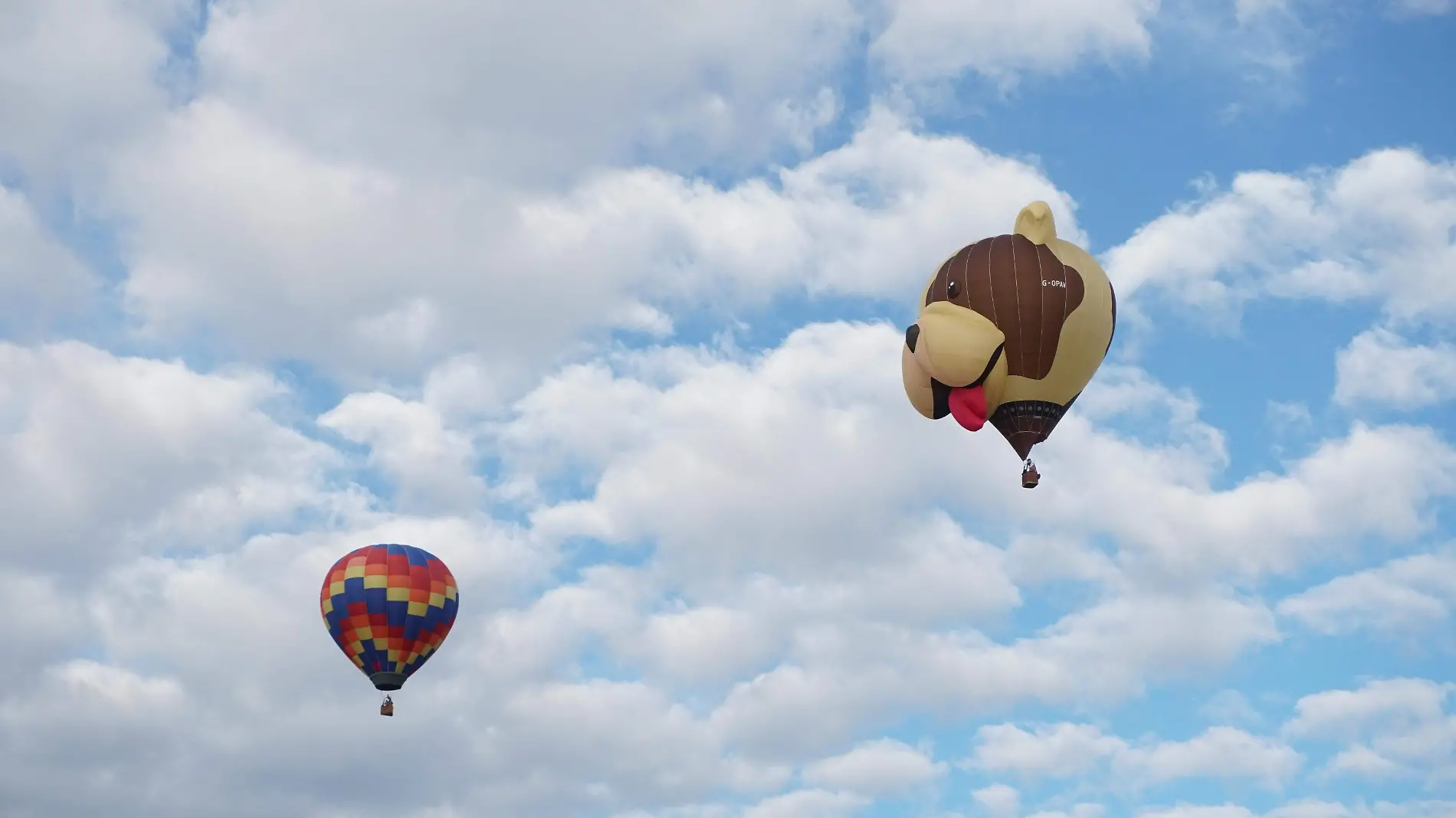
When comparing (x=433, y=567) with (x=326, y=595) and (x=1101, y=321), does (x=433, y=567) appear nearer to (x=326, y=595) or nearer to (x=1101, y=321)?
(x=326, y=595)

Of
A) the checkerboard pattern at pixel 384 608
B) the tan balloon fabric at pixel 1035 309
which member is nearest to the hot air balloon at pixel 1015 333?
the tan balloon fabric at pixel 1035 309

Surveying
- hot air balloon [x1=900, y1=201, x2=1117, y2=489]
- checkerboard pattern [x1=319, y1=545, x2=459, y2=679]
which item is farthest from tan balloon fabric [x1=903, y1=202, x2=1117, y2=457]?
checkerboard pattern [x1=319, y1=545, x2=459, y2=679]

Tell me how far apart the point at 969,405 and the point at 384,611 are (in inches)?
786

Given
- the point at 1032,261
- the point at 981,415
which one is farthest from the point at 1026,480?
the point at 1032,261

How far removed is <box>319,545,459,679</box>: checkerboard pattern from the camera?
59.8m

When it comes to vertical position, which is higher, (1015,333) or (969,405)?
(1015,333)

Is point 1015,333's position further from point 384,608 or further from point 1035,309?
point 384,608

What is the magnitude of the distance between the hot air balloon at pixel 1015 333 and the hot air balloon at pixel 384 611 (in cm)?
1779

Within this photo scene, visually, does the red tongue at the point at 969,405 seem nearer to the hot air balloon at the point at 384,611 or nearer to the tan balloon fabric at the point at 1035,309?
the tan balloon fabric at the point at 1035,309

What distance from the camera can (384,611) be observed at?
59.8 m

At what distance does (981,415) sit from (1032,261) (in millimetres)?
4030

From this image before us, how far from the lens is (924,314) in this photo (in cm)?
5012

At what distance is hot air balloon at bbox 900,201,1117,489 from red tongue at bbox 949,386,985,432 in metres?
0.03

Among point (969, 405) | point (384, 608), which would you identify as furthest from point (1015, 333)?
point (384, 608)
